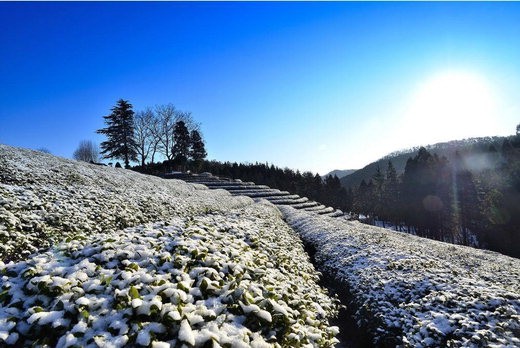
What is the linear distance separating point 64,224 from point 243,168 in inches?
4476

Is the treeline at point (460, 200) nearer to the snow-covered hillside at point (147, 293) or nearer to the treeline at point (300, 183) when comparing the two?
the treeline at point (300, 183)

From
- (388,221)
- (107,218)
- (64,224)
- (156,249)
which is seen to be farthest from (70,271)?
(388,221)

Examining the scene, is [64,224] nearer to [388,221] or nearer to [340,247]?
[340,247]

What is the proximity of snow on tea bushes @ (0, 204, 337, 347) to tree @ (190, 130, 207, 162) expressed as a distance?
Result: 86.4m

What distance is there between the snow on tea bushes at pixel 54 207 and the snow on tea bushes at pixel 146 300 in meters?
2.81

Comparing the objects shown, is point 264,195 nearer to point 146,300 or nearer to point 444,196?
point 444,196

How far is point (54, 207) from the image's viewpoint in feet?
39.6

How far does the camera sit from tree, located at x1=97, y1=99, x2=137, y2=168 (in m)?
64.4

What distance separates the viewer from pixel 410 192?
251 feet

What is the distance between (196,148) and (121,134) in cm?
2977

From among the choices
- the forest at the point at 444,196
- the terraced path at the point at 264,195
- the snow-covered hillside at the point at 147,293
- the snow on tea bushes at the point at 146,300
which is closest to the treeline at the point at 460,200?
the forest at the point at 444,196

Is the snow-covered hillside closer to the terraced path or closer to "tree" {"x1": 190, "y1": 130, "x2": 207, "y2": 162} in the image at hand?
the terraced path

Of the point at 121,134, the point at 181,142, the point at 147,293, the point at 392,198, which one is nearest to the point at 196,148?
the point at 181,142

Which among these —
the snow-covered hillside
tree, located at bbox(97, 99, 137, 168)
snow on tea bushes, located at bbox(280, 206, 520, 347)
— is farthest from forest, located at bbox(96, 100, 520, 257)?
the snow-covered hillside
